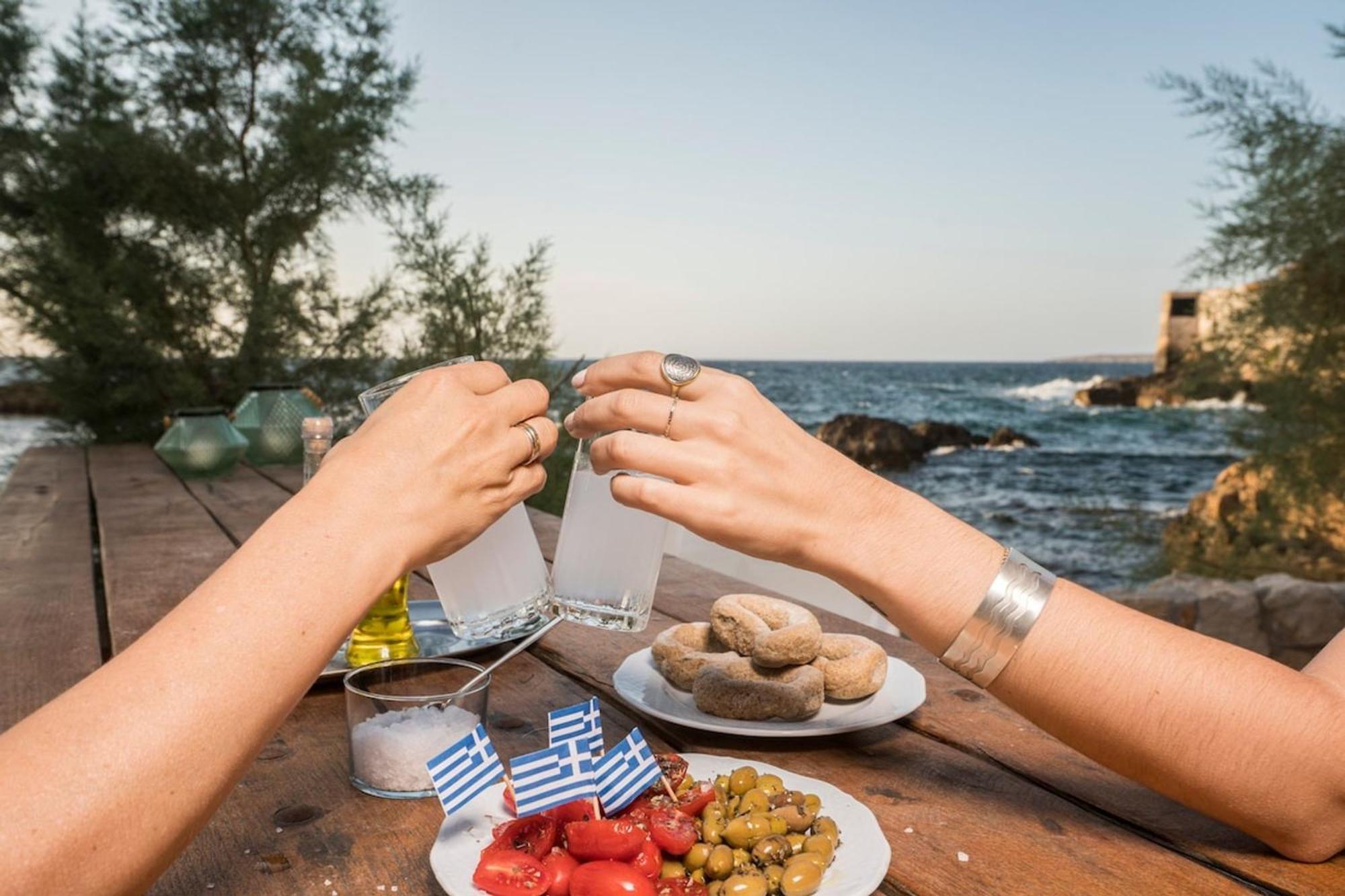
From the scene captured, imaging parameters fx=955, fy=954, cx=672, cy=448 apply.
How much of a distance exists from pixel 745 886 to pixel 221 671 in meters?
0.42

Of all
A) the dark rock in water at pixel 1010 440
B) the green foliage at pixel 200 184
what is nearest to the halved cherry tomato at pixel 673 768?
the green foliage at pixel 200 184

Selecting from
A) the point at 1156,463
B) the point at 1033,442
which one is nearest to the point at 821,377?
the point at 1033,442

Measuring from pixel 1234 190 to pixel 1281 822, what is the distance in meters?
5.99

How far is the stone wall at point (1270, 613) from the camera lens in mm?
4812

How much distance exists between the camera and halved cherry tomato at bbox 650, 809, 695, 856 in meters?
0.77

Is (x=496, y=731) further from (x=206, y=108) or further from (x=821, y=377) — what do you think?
(x=821, y=377)

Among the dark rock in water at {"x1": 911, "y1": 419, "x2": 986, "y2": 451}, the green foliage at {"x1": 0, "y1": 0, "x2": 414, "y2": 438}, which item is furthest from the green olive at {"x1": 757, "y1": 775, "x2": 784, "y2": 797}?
the dark rock in water at {"x1": 911, "y1": 419, "x2": 986, "y2": 451}

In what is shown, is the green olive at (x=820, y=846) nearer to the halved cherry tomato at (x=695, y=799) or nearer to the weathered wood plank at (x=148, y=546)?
the halved cherry tomato at (x=695, y=799)

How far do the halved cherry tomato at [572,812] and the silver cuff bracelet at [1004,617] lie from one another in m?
0.36

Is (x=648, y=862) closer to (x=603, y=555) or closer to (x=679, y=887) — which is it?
(x=679, y=887)

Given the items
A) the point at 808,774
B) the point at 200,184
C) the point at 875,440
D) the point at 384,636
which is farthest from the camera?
the point at 875,440

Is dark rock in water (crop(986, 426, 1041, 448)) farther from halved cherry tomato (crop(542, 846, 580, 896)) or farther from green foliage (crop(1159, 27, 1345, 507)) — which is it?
halved cherry tomato (crop(542, 846, 580, 896))

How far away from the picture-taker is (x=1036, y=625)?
87 centimetres

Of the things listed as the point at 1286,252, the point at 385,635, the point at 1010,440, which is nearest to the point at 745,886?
the point at 385,635
